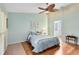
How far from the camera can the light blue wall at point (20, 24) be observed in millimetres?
2234

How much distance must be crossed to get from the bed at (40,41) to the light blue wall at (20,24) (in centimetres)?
13

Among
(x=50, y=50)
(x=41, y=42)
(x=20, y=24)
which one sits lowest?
(x=50, y=50)

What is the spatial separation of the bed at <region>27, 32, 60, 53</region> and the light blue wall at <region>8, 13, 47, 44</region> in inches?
5.3

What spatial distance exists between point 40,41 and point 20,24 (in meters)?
0.49

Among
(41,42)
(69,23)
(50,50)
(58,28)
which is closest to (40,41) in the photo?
(41,42)

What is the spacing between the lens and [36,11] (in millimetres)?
2242

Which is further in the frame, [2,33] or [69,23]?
[69,23]

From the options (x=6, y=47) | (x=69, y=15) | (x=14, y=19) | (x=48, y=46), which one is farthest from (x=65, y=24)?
(x=6, y=47)

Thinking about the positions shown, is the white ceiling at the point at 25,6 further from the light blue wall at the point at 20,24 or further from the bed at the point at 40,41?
the bed at the point at 40,41

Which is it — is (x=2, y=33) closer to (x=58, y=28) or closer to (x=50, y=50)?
(x=50, y=50)

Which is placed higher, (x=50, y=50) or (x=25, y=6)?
(x=25, y=6)

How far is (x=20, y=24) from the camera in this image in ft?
7.41

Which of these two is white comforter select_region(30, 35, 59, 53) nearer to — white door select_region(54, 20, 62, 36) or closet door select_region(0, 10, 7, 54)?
white door select_region(54, 20, 62, 36)

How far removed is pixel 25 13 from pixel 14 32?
41cm
